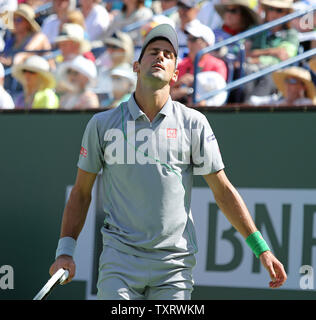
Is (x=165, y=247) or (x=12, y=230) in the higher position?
(x=12, y=230)

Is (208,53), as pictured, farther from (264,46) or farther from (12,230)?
(12,230)

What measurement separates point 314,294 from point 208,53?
266 centimetres

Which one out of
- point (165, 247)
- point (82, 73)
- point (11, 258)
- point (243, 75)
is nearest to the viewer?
point (165, 247)

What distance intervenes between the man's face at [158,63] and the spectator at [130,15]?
513cm

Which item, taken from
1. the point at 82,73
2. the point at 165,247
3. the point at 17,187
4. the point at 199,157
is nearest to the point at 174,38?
the point at 199,157

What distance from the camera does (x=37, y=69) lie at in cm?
784

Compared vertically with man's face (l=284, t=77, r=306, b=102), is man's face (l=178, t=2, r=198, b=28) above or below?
above

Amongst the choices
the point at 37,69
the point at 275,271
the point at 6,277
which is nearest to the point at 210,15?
the point at 37,69

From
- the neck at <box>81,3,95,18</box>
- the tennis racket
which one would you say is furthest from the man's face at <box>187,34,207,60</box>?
the tennis racket

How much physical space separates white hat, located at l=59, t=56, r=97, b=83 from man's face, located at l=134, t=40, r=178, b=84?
3.85 m

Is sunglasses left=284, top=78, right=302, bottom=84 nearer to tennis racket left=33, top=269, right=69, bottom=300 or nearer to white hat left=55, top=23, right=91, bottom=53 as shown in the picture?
white hat left=55, top=23, right=91, bottom=53

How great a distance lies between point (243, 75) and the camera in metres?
7.25

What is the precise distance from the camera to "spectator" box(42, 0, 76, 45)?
374 inches

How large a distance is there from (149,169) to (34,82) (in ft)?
14.1
